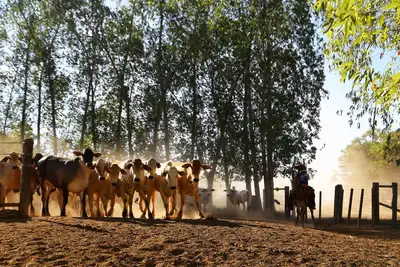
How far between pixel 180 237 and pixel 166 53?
2600 cm

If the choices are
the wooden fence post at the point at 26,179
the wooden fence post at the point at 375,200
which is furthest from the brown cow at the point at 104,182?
the wooden fence post at the point at 375,200

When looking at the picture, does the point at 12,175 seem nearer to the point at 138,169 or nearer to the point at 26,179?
the point at 26,179

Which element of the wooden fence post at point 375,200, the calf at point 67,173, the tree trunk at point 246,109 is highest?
the tree trunk at point 246,109

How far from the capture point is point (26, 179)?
12625 millimetres

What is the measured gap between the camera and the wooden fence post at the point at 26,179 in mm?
12242

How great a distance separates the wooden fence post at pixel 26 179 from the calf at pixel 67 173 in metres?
1.82

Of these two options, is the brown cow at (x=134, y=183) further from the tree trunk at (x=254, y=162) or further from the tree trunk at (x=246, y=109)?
the tree trunk at (x=246, y=109)

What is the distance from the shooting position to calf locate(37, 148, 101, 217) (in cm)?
1445

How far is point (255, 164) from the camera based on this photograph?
104ft

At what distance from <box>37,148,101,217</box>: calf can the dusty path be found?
3.26 meters

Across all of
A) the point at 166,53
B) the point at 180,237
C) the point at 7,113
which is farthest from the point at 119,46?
the point at 180,237

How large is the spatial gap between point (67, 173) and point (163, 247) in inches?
284

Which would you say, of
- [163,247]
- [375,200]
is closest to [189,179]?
[163,247]

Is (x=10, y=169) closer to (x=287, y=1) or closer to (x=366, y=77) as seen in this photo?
(x=366, y=77)
